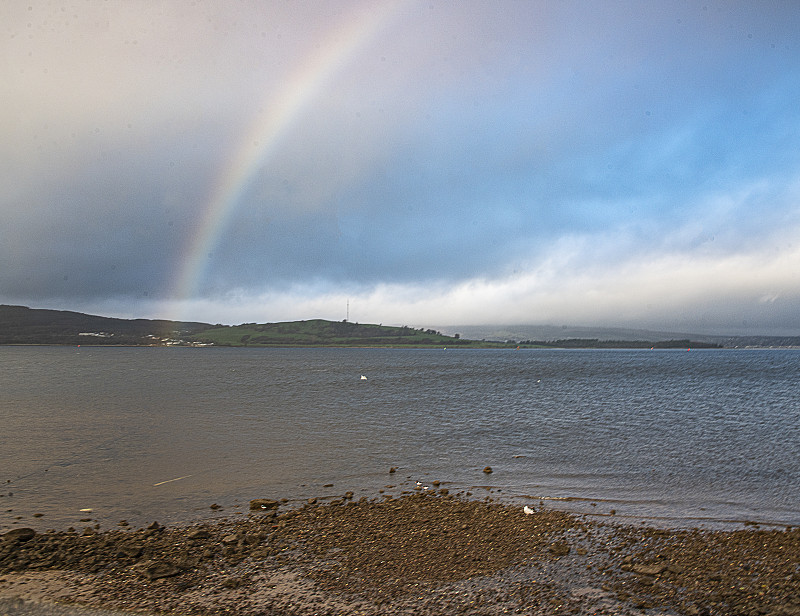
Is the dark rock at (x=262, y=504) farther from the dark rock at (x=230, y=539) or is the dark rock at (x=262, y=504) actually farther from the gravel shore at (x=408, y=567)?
the dark rock at (x=230, y=539)

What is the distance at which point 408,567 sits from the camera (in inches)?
418

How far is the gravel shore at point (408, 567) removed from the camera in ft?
29.5

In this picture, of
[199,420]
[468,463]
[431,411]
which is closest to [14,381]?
[199,420]

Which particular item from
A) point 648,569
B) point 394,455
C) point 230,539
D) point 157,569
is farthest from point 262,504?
point 648,569

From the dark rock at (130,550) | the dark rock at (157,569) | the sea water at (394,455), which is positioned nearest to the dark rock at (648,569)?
the sea water at (394,455)

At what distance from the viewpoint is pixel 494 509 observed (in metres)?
15.0

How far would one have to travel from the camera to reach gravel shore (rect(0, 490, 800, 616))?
29.5 feet

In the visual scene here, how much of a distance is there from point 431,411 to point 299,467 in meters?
21.9

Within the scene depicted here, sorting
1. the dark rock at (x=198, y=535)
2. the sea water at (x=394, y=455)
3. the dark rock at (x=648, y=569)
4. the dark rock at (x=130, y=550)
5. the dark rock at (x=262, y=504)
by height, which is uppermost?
the dark rock at (x=648, y=569)

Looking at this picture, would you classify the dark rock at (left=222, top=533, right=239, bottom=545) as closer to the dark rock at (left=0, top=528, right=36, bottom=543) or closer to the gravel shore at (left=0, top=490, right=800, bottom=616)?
the gravel shore at (left=0, top=490, right=800, bottom=616)

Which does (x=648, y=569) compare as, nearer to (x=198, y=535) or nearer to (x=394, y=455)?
(x=198, y=535)

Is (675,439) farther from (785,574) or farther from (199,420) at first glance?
(199,420)

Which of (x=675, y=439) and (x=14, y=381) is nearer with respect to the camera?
(x=675, y=439)

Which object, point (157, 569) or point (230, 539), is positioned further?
point (230, 539)
